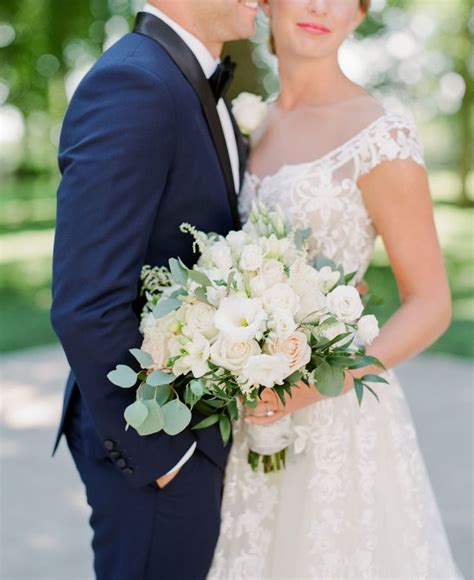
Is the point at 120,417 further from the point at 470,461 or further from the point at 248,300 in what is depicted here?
the point at 470,461

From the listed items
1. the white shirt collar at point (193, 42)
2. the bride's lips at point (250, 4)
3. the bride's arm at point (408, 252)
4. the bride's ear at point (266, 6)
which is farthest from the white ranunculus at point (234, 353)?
the bride's ear at point (266, 6)

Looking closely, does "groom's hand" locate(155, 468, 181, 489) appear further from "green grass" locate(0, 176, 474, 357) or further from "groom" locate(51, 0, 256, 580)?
"green grass" locate(0, 176, 474, 357)

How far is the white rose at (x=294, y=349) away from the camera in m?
2.06

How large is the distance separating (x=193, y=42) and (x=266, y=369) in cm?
111

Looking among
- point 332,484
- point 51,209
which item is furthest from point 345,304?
point 51,209

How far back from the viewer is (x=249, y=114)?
310 centimetres

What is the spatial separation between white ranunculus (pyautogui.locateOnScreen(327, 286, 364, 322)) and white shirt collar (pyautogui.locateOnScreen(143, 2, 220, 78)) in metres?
0.89

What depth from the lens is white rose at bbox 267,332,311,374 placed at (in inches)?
81.2

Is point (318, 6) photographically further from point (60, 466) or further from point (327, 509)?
point (60, 466)

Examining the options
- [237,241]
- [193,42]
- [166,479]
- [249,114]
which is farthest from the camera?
[249,114]

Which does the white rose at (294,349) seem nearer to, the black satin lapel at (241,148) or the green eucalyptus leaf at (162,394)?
the green eucalyptus leaf at (162,394)

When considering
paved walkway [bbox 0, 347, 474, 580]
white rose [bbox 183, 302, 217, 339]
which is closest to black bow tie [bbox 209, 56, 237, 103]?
white rose [bbox 183, 302, 217, 339]

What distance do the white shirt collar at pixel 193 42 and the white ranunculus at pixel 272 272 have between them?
→ 29.8 inches

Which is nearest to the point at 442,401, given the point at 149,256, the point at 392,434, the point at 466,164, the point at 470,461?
the point at 470,461
